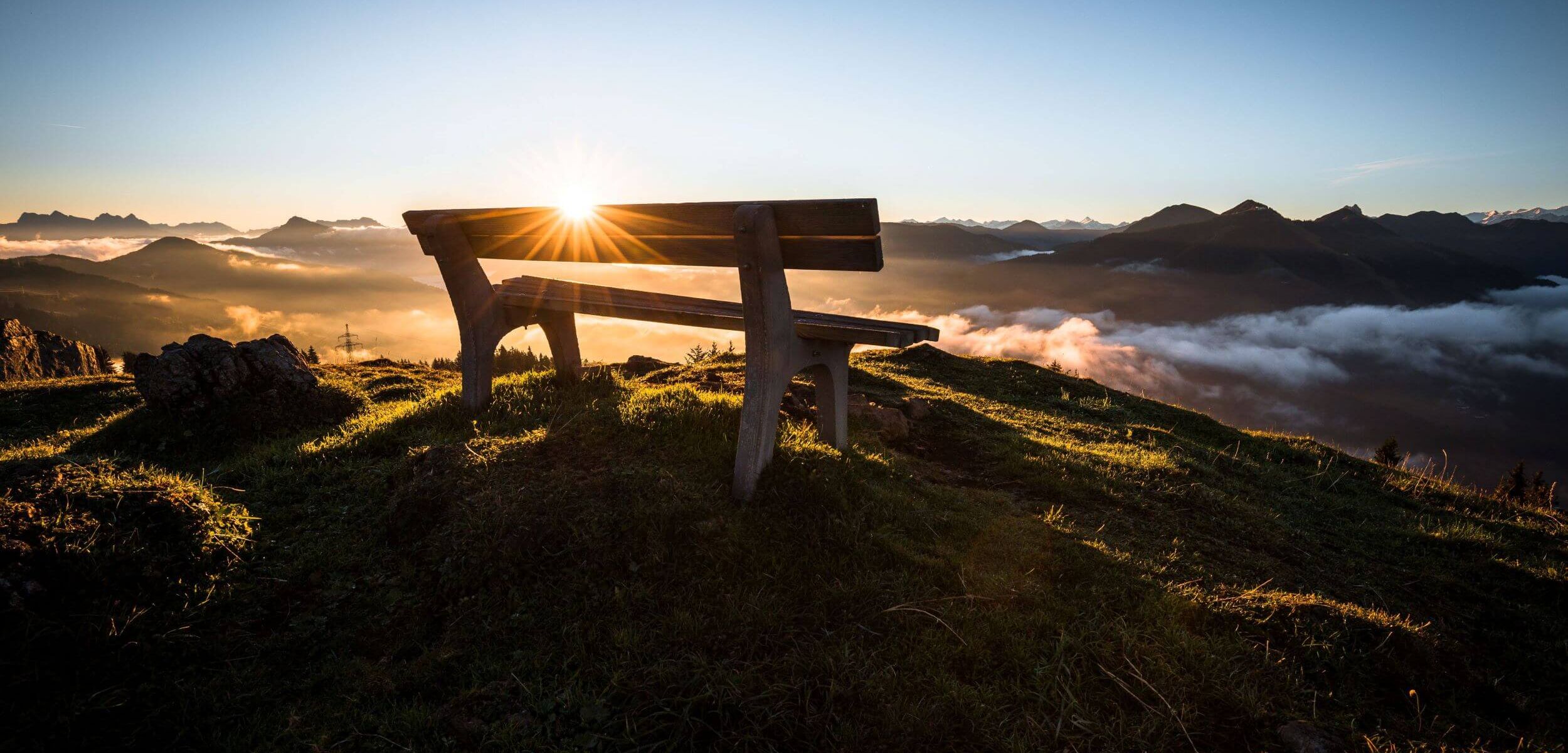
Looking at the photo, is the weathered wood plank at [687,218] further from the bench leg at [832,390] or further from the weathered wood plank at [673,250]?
the bench leg at [832,390]

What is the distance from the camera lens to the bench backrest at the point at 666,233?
135 inches

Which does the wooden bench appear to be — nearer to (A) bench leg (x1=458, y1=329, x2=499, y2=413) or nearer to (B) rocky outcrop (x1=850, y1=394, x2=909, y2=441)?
(A) bench leg (x1=458, y1=329, x2=499, y2=413)

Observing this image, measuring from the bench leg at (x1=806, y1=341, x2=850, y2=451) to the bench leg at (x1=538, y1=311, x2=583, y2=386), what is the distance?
2.65 meters

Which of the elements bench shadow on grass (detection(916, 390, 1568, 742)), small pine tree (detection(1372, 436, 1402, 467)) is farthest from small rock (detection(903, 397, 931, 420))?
small pine tree (detection(1372, 436, 1402, 467))

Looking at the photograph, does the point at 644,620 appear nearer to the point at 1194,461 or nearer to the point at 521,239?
the point at 521,239

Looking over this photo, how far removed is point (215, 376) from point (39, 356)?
10.0 meters

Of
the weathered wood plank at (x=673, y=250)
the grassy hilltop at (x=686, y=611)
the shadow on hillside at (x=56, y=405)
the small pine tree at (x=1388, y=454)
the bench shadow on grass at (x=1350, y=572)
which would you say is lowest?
the small pine tree at (x=1388, y=454)

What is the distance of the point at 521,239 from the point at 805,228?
283cm

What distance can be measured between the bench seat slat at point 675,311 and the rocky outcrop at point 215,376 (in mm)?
2917

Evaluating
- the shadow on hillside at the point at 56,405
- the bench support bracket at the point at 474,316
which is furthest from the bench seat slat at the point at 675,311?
the shadow on hillside at the point at 56,405

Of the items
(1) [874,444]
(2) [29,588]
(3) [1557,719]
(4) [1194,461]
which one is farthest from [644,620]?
(4) [1194,461]

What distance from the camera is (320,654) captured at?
2.99 m

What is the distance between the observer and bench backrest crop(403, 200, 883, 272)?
344 centimetres

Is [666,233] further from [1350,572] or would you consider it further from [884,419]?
[1350,572]
